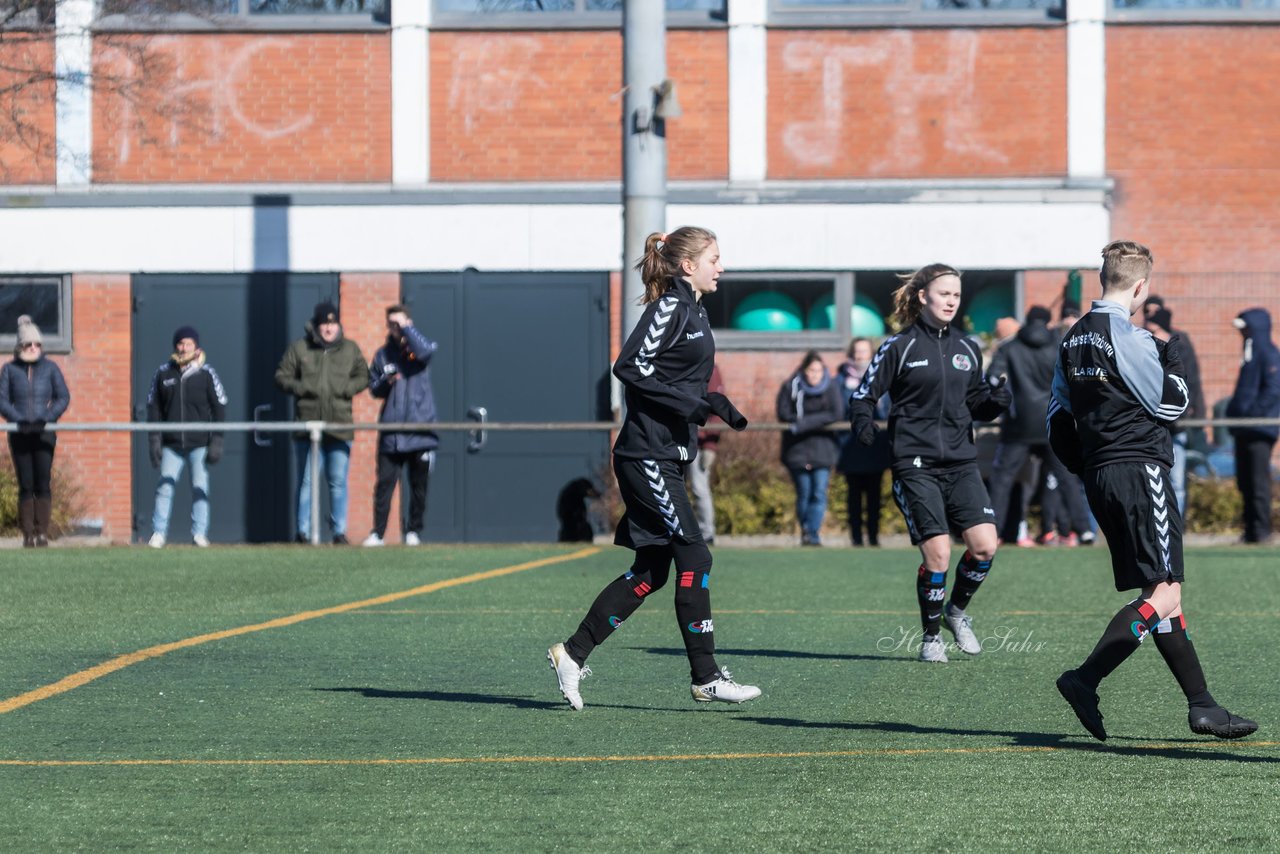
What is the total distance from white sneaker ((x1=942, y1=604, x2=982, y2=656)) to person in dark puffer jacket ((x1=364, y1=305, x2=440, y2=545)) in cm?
775

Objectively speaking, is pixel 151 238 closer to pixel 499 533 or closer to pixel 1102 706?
pixel 499 533

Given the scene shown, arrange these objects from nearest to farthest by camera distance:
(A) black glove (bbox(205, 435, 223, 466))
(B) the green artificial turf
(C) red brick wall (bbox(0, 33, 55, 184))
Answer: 1. (B) the green artificial turf
2. (A) black glove (bbox(205, 435, 223, 466))
3. (C) red brick wall (bbox(0, 33, 55, 184))

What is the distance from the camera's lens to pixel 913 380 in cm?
906

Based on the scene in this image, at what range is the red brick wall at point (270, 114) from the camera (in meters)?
21.2

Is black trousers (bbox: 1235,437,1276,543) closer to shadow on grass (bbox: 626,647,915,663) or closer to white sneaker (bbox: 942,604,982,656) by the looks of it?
white sneaker (bbox: 942,604,982,656)

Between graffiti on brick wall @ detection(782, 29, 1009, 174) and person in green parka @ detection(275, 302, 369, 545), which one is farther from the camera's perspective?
graffiti on brick wall @ detection(782, 29, 1009, 174)

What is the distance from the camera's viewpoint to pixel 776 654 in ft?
30.7

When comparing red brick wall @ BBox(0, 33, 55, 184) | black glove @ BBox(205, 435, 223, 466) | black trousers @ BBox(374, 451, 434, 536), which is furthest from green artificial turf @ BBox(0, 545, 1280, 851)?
red brick wall @ BBox(0, 33, 55, 184)

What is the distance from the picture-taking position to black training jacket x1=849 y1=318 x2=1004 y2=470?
9055 mm

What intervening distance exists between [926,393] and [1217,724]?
294 centimetres

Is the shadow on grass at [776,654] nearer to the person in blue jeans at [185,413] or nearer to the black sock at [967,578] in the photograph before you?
the black sock at [967,578]

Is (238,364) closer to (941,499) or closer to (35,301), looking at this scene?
(35,301)

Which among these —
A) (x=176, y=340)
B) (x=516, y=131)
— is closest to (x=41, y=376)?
(x=176, y=340)

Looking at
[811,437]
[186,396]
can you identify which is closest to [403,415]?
[186,396]
